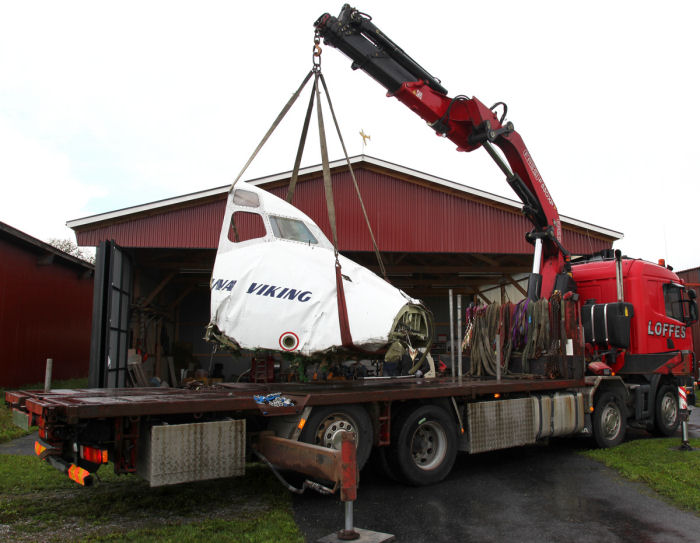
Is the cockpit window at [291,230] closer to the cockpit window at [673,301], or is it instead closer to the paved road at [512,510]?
the paved road at [512,510]

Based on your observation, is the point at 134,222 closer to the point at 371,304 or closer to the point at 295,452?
the point at 371,304

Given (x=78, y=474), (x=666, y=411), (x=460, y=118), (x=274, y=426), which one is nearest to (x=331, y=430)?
(x=274, y=426)

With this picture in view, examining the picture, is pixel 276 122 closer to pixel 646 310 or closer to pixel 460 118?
pixel 460 118

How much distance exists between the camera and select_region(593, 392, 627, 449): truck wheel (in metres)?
9.41

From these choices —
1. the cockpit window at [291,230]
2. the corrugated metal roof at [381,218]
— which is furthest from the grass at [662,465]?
the corrugated metal roof at [381,218]

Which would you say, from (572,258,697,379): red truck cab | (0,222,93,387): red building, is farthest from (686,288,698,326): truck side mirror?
(0,222,93,387): red building

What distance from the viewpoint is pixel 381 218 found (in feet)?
54.2

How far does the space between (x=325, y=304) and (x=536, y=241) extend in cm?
550

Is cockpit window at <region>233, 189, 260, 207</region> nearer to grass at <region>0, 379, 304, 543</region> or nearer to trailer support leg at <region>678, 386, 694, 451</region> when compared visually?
grass at <region>0, 379, 304, 543</region>

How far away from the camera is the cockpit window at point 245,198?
26.3 feet

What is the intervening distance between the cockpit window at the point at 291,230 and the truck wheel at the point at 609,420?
5.37m

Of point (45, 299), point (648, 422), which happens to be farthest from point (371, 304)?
point (45, 299)

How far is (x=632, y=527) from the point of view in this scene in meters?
5.47

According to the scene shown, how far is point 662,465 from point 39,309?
1730 centimetres
